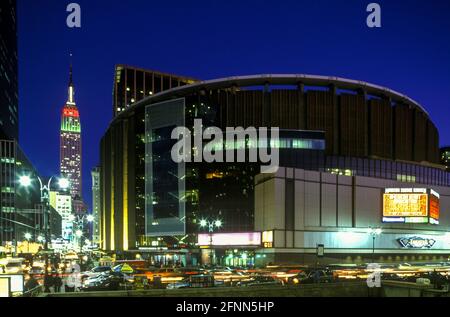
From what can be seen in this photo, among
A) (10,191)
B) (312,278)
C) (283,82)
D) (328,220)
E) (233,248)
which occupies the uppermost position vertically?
(283,82)

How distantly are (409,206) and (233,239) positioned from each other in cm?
2940

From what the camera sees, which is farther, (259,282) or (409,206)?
(409,206)

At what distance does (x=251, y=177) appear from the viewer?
8200cm

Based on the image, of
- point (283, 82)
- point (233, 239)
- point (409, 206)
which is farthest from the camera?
point (283, 82)

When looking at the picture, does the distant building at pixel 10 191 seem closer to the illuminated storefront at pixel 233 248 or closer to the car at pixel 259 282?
the illuminated storefront at pixel 233 248

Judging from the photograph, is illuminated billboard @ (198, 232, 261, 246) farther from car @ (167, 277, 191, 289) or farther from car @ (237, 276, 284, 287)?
car @ (167, 277, 191, 289)

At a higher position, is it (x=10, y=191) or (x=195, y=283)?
(x=10, y=191)

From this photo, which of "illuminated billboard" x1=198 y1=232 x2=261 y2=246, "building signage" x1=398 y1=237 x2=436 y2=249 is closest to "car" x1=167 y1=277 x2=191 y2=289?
"illuminated billboard" x1=198 y1=232 x2=261 y2=246

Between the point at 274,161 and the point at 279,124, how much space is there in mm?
10847

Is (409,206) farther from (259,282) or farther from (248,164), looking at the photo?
(259,282)

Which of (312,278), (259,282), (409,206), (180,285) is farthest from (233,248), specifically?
(180,285)

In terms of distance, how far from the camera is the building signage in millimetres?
71062

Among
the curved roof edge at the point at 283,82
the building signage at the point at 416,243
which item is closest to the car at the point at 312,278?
the building signage at the point at 416,243

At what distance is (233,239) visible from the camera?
76188 mm
